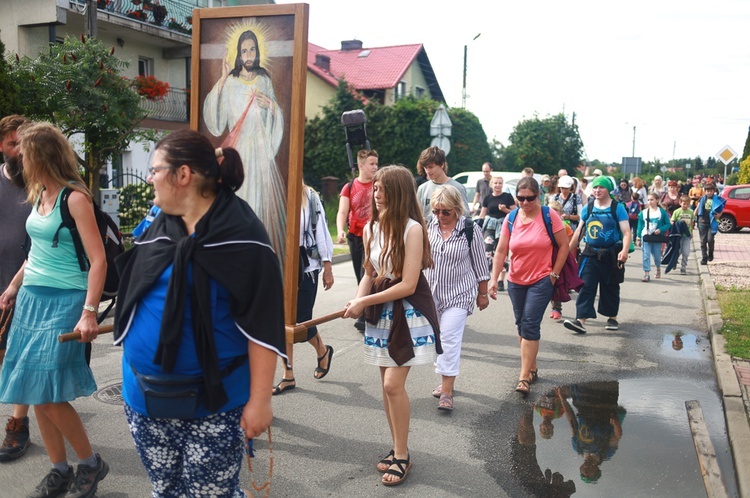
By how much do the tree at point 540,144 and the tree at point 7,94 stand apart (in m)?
25.8

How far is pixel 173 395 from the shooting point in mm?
2377

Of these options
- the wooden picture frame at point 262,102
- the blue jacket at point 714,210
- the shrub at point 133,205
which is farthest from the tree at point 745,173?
the wooden picture frame at point 262,102

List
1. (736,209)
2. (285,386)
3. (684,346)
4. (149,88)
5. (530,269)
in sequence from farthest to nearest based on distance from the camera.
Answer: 1. (736,209)
2. (149,88)
3. (684,346)
4. (530,269)
5. (285,386)

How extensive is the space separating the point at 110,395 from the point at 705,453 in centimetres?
429

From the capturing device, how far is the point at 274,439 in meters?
4.70

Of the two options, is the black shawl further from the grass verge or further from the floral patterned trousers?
the grass verge

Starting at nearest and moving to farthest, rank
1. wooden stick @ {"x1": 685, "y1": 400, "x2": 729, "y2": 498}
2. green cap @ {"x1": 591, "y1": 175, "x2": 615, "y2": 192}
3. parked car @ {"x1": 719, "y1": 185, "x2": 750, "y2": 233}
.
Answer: wooden stick @ {"x1": 685, "y1": 400, "x2": 729, "y2": 498}, green cap @ {"x1": 591, "y1": 175, "x2": 615, "y2": 192}, parked car @ {"x1": 719, "y1": 185, "x2": 750, "y2": 233}

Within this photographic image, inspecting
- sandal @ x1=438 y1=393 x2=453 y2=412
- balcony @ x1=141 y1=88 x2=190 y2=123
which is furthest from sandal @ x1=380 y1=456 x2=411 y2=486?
balcony @ x1=141 y1=88 x2=190 y2=123

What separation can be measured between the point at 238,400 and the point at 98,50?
10968 mm

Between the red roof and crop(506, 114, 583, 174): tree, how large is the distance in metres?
10.3

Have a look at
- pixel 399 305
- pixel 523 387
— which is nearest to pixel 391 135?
pixel 523 387

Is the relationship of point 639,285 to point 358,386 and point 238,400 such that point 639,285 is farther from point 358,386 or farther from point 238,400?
point 238,400

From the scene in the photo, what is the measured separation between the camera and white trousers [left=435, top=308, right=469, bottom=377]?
530 cm

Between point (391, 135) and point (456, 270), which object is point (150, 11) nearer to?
point (391, 135)
